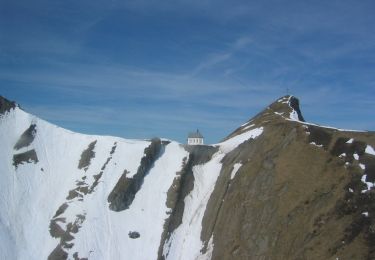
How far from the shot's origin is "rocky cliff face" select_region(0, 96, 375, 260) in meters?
63.5

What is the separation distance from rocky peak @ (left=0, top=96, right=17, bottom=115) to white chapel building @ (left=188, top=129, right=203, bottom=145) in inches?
A: 2605

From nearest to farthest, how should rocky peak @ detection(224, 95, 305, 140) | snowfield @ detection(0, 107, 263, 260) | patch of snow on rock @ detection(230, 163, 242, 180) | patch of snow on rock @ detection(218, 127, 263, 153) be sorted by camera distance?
patch of snow on rock @ detection(230, 163, 242, 180)
snowfield @ detection(0, 107, 263, 260)
patch of snow on rock @ detection(218, 127, 263, 153)
rocky peak @ detection(224, 95, 305, 140)

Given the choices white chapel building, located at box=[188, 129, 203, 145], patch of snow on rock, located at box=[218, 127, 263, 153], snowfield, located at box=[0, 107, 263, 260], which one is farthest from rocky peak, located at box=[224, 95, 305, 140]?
white chapel building, located at box=[188, 129, 203, 145]

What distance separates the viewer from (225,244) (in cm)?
7388

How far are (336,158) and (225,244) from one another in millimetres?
22225

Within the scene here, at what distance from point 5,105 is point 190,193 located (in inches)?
2113

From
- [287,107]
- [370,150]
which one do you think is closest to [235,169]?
[370,150]

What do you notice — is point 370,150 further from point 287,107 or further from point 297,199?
point 287,107

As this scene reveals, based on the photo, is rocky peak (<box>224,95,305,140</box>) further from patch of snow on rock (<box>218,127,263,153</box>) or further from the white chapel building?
the white chapel building

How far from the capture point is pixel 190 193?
3748 inches

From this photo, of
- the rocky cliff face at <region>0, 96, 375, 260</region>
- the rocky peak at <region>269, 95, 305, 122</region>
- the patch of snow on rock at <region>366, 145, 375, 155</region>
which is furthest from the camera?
the rocky peak at <region>269, 95, 305, 122</region>

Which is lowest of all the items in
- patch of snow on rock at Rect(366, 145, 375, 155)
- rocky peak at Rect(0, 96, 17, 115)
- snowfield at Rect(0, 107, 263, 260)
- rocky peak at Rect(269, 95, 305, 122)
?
snowfield at Rect(0, 107, 263, 260)

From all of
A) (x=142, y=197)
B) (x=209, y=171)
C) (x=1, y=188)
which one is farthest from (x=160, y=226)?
(x=1, y=188)

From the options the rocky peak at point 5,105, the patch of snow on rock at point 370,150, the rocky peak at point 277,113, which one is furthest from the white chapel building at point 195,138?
the patch of snow on rock at point 370,150
